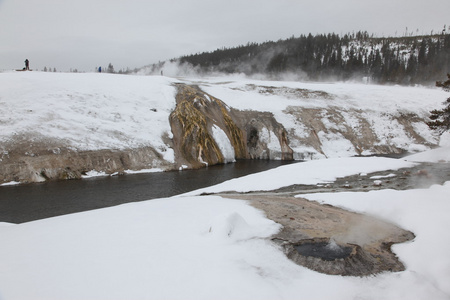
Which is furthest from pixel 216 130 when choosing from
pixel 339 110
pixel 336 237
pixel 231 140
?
pixel 336 237

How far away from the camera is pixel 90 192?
682 inches

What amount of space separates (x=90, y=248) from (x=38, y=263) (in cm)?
96

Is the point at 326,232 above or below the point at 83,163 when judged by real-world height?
above

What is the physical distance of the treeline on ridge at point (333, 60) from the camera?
8012cm

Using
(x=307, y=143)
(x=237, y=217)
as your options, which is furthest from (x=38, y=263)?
(x=307, y=143)

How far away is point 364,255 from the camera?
6.16 m

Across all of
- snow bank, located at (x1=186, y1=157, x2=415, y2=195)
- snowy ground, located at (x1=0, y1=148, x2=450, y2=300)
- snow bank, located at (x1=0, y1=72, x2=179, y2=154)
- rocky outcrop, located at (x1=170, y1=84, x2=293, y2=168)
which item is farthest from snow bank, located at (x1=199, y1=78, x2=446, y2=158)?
snowy ground, located at (x1=0, y1=148, x2=450, y2=300)

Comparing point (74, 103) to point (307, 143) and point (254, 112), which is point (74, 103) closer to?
point (254, 112)

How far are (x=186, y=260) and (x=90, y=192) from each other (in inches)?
537

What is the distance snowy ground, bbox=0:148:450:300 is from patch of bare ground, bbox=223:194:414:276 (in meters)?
0.26

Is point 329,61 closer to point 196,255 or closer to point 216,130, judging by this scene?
point 216,130

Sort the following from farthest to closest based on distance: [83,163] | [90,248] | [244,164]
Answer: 1. [244,164]
2. [83,163]
3. [90,248]

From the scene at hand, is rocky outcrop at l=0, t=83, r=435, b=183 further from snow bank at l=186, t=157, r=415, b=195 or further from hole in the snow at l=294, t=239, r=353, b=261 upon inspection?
hole in the snow at l=294, t=239, r=353, b=261

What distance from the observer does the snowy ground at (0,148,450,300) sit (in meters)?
4.75
